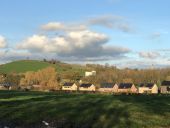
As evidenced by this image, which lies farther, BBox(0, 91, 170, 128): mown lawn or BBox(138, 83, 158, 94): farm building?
A: BBox(138, 83, 158, 94): farm building

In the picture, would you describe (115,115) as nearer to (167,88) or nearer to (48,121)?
(48,121)

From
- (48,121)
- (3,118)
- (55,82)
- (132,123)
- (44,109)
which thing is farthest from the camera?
(55,82)

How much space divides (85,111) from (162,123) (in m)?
7.77

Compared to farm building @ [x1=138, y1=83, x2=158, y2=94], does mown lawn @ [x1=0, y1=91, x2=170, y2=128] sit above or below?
below

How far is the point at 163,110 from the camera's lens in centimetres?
3231

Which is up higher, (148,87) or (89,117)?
(148,87)

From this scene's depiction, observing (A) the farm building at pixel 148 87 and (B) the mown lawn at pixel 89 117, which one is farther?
(A) the farm building at pixel 148 87

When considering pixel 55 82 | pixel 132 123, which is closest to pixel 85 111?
pixel 132 123

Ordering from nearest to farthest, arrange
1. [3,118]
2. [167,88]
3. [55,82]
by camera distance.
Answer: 1. [3,118]
2. [167,88]
3. [55,82]

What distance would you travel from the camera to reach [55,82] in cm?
19938

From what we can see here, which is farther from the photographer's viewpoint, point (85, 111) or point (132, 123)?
point (85, 111)

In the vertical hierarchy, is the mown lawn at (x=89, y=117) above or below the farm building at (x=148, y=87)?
below

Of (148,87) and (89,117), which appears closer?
(89,117)

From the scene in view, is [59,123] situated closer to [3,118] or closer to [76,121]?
[76,121]
